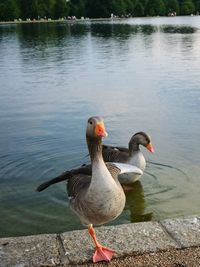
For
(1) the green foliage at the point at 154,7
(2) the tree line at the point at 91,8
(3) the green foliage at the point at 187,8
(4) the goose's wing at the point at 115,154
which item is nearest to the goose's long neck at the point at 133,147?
(4) the goose's wing at the point at 115,154

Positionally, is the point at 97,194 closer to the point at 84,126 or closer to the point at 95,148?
the point at 95,148

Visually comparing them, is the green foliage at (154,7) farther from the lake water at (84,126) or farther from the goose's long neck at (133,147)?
the goose's long neck at (133,147)

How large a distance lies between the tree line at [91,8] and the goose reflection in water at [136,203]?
376 feet

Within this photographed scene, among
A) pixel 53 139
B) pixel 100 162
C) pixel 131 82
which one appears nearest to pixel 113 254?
pixel 100 162

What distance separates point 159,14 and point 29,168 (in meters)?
154

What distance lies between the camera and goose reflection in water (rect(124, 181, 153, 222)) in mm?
7992

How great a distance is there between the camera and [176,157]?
10.5 metres

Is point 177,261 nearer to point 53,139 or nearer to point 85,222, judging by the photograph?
point 85,222

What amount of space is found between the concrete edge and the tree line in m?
117

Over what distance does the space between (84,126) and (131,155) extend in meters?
4.48

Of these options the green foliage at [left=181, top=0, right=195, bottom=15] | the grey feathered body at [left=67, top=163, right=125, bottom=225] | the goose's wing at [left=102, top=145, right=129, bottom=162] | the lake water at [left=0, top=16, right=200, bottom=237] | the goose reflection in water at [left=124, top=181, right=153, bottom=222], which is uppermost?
the green foliage at [left=181, top=0, right=195, bottom=15]

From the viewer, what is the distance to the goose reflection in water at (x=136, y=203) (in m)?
7.99

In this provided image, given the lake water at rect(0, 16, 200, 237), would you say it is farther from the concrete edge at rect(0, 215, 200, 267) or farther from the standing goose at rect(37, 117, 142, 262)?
the standing goose at rect(37, 117, 142, 262)

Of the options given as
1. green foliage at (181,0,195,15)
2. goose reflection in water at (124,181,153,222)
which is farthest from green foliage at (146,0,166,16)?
goose reflection in water at (124,181,153,222)
